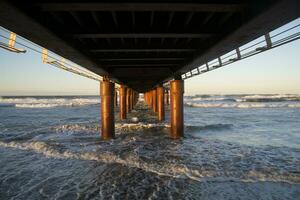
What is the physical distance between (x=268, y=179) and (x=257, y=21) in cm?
373

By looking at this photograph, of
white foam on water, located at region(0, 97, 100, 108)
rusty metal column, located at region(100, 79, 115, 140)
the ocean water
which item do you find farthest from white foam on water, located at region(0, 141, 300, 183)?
white foam on water, located at region(0, 97, 100, 108)

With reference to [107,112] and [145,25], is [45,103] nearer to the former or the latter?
[107,112]

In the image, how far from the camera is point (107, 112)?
12555 mm

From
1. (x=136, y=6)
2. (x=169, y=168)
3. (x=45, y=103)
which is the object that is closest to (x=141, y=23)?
(x=136, y=6)

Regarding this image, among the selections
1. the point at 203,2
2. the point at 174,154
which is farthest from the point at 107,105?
the point at 203,2

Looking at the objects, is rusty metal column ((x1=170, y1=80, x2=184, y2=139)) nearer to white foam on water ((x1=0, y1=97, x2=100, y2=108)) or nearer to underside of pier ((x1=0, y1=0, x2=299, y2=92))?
underside of pier ((x1=0, y1=0, x2=299, y2=92))

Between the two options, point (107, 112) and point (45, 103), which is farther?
point (45, 103)

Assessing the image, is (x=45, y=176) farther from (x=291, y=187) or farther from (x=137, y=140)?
(x=137, y=140)

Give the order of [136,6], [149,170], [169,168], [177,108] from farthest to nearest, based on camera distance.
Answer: [177,108], [169,168], [149,170], [136,6]

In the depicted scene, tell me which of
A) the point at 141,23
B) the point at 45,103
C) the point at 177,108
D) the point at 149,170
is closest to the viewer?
the point at 141,23

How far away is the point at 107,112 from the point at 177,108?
9.26 ft

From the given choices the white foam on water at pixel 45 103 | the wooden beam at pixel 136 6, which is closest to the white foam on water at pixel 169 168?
the wooden beam at pixel 136 6

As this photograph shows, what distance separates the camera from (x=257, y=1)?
4.02 meters

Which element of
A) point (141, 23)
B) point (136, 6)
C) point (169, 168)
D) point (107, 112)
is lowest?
point (169, 168)
